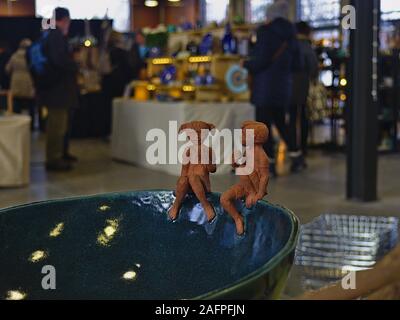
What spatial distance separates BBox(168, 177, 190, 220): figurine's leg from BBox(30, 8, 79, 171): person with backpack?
556 cm

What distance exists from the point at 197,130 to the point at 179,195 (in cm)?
11

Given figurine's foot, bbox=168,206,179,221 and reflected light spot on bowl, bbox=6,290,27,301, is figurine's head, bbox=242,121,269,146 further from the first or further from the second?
reflected light spot on bowl, bbox=6,290,27,301

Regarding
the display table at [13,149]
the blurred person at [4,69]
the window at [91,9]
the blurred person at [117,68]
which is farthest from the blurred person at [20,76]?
the display table at [13,149]

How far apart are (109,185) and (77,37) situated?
19.6 feet

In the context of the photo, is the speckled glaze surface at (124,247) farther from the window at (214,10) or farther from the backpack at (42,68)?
the window at (214,10)

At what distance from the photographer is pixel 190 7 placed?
17.0 metres

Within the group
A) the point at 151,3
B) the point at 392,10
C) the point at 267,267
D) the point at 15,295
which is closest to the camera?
the point at 267,267

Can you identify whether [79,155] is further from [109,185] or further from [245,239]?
[245,239]

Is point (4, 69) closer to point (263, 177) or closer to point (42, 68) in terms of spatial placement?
point (42, 68)

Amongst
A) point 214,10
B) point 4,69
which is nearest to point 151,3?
point 214,10

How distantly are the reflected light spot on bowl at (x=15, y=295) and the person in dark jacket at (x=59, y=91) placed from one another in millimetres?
5581

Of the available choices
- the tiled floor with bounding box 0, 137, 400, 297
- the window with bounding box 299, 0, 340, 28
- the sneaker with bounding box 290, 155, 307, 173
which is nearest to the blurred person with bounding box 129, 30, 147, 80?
the tiled floor with bounding box 0, 137, 400, 297

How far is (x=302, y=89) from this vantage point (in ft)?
21.8

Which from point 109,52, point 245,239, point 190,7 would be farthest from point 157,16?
point 245,239
